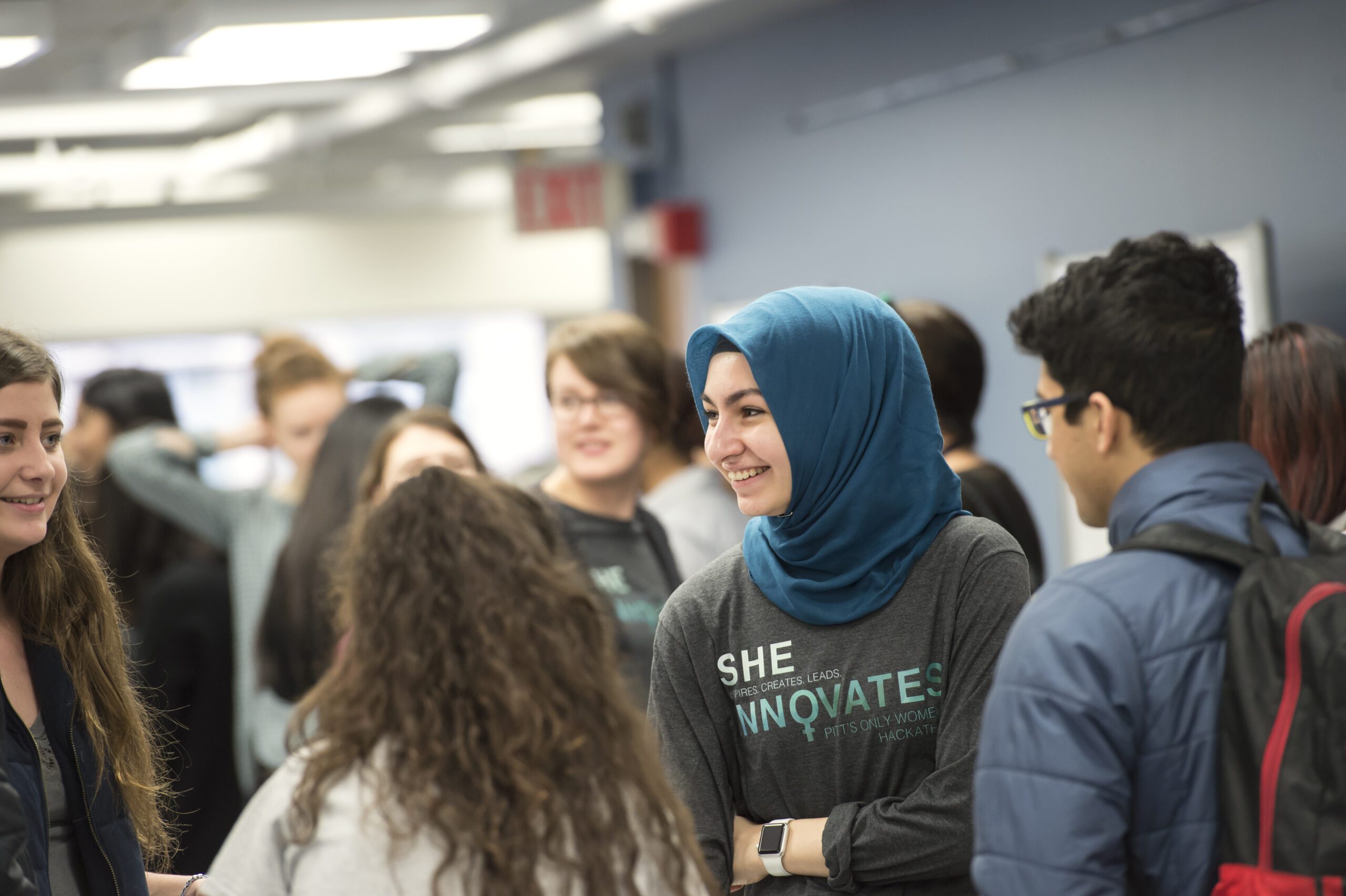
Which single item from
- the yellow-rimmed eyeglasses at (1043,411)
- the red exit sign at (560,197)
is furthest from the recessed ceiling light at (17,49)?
the yellow-rimmed eyeglasses at (1043,411)

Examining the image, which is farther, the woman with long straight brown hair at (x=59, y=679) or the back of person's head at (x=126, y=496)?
the back of person's head at (x=126, y=496)

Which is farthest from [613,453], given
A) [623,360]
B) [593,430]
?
[623,360]

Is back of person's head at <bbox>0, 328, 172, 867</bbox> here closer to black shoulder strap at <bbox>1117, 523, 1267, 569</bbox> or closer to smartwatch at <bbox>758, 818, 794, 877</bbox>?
smartwatch at <bbox>758, 818, 794, 877</bbox>

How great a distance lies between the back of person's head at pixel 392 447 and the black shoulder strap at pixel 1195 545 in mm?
1824

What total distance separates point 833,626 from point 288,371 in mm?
2514

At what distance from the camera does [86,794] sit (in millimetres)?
1828

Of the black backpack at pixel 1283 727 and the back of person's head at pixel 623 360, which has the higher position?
the back of person's head at pixel 623 360

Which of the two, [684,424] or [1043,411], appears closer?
[1043,411]

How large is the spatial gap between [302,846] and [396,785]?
111 millimetres

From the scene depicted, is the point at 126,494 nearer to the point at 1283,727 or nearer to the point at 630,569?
the point at 630,569

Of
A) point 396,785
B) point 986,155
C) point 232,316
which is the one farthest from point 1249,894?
point 232,316

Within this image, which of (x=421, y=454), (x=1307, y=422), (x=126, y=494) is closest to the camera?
(x=1307, y=422)

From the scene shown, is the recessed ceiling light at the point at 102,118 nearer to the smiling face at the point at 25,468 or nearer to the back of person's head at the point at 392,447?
the back of person's head at the point at 392,447

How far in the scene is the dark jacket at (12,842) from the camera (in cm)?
151
